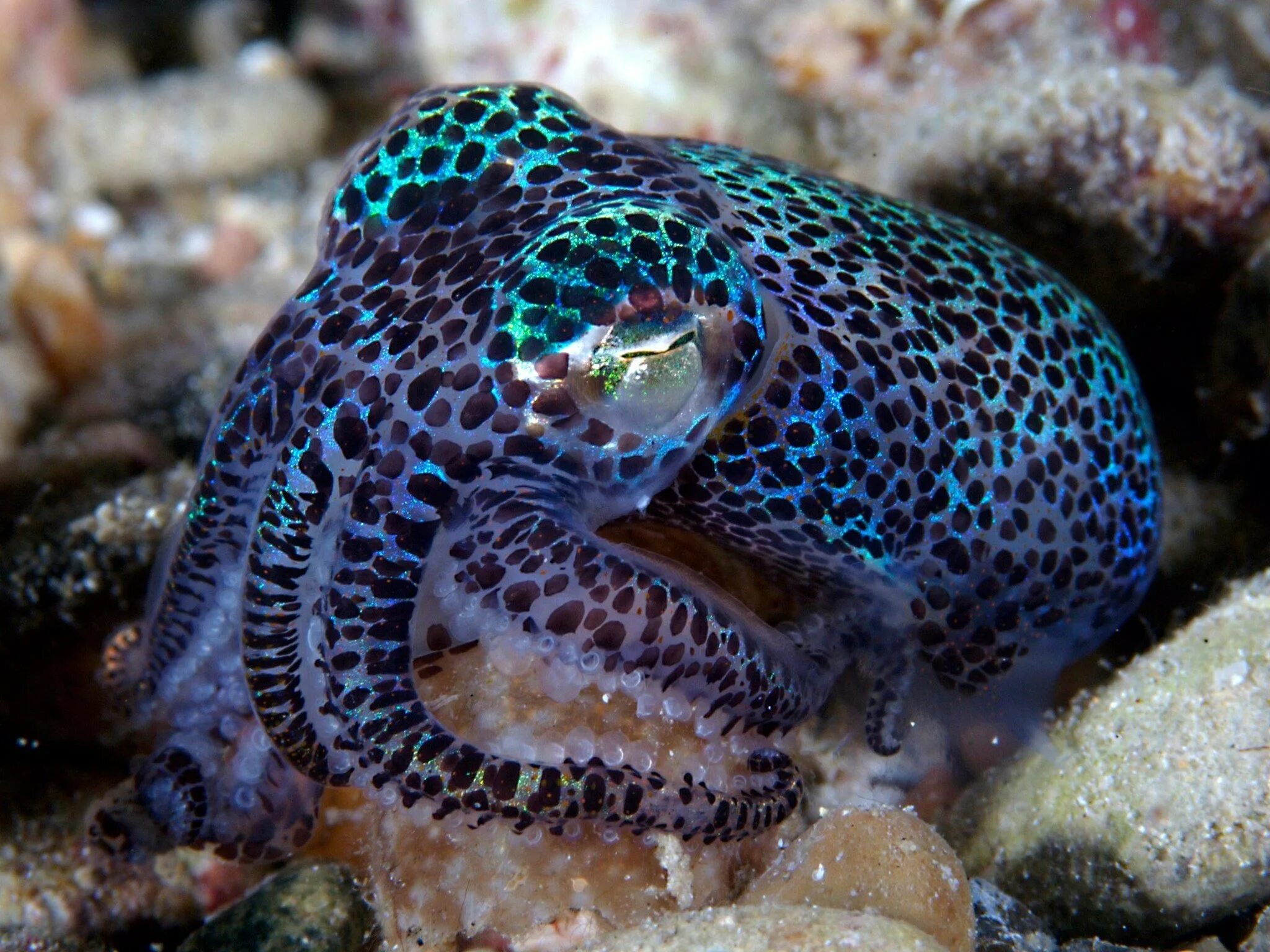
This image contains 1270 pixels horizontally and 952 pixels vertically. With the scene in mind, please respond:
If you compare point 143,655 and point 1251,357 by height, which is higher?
point 1251,357

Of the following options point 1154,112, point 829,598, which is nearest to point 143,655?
point 829,598

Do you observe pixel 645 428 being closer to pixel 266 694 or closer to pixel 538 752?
pixel 538 752

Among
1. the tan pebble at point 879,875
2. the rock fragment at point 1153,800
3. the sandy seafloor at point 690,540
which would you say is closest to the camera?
the tan pebble at point 879,875

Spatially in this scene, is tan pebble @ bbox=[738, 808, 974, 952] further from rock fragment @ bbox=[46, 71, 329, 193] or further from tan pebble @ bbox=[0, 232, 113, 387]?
rock fragment @ bbox=[46, 71, 329, 193]

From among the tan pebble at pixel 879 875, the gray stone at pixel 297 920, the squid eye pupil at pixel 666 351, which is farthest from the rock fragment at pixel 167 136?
the tan pebble at pixel 879 875

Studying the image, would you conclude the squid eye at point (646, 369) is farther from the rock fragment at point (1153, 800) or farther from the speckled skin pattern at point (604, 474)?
the rock fragment at point (1153, 800)

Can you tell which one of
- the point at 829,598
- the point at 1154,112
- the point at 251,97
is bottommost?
the point at 251,97

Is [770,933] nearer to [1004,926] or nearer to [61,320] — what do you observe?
[1004,926]

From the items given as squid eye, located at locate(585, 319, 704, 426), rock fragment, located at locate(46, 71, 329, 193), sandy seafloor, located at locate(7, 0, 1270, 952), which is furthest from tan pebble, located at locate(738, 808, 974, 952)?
rock fragment, located at locate(46, 71, 329, 193)
